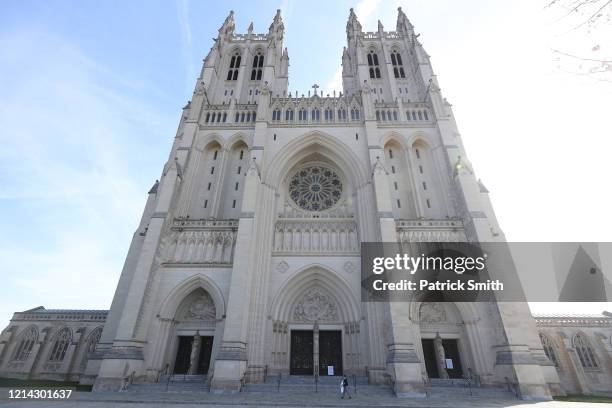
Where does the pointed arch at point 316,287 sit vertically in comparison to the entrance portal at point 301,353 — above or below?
above

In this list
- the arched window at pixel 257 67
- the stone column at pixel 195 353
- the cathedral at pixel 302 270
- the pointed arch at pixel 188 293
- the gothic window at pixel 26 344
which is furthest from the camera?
the arched window at pixel 257 67

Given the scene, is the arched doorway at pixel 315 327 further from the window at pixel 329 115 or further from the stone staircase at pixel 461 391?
the window at pixel 329 115

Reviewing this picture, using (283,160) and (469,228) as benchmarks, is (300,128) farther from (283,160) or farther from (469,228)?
(469,228)

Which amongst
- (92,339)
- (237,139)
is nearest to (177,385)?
(92,339)

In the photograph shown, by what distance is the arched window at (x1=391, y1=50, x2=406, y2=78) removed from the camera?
94.2 ft

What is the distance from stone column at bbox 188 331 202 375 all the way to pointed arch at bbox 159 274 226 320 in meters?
1.85

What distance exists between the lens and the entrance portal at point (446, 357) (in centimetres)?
1572

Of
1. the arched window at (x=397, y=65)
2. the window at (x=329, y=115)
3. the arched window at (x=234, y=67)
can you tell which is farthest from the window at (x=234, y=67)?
the arched window at (x=397, y=65)

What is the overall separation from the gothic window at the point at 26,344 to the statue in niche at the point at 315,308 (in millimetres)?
25407

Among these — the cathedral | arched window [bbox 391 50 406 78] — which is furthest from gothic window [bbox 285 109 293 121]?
arched window [bbox 391 50 406 78]

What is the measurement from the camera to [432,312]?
1675 centimetres

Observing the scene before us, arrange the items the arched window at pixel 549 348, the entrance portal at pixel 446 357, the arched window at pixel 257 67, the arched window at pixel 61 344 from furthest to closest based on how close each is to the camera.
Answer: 1. the arched window at pixel 257 67
2. the arched window at pixel 61 344
3. the arched window at pixel 549 348
4. the entrance portal at pixel 446 357

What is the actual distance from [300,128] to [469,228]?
14.2 meters

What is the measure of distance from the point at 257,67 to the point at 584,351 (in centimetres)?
3833
